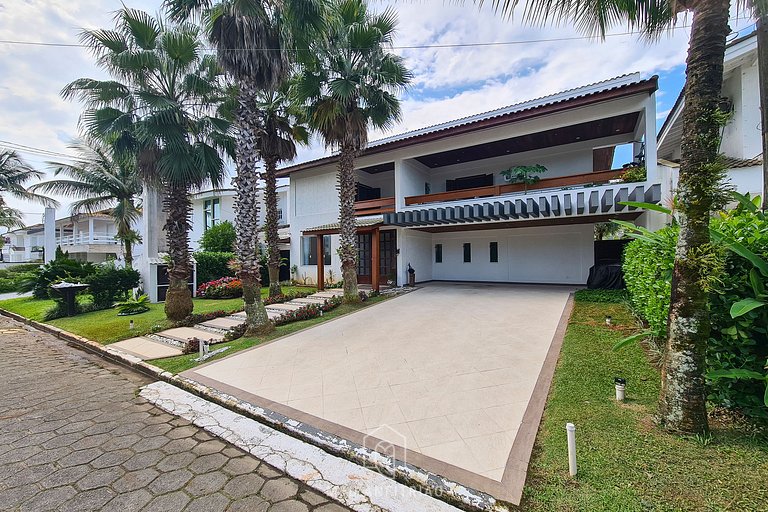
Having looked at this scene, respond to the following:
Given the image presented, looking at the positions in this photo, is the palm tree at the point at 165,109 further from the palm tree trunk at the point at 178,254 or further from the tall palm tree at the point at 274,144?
the tall palm tree at the point at 274,144

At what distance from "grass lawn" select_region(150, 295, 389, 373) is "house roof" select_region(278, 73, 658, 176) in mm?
7851

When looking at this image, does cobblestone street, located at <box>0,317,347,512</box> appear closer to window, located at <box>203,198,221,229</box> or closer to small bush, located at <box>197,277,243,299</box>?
small bush, located at <box>197,277,243,299</box>

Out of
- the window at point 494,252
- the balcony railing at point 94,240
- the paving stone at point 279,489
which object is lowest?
the paving stone at point 279,489

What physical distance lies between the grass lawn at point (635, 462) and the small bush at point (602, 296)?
6.73 m

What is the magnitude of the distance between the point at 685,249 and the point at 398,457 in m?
3.36

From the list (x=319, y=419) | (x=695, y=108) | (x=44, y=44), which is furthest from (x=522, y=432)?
(x=44, y=44)

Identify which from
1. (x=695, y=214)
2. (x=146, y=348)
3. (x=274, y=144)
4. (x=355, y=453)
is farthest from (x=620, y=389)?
(x=274, y=144)

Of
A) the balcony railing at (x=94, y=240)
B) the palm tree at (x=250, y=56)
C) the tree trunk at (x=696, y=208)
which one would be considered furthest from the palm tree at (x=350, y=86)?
the balcony railing at (x=94, y=240)

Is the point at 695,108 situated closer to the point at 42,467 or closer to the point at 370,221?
the point at 42,467

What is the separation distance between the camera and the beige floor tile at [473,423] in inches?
128

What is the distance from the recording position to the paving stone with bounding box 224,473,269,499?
2617mm

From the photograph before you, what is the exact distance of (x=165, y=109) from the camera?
26.0 ft

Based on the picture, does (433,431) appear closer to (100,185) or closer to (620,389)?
(620,389)

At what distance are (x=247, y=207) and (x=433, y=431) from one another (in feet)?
21.6
